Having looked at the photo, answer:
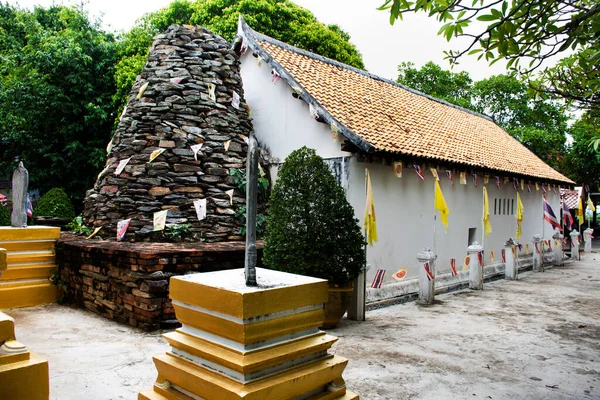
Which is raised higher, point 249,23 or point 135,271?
point 249,23

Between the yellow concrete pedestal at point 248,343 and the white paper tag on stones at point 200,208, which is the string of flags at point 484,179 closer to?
the white paper tag on stones at point 200,208

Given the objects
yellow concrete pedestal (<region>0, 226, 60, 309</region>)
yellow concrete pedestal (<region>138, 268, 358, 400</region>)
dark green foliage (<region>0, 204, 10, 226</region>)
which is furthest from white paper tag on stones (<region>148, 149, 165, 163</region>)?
dark green foliage (<region>0, 204, 10, 226</region>)

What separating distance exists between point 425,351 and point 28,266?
6823mm

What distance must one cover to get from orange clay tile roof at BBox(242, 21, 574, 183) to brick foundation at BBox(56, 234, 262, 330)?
3.34m

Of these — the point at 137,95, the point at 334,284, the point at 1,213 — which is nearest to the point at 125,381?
the point at 334,284

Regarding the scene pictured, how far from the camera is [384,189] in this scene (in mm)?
9383

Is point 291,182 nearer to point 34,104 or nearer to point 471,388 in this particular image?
point 471,388

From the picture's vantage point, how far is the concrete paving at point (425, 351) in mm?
4586

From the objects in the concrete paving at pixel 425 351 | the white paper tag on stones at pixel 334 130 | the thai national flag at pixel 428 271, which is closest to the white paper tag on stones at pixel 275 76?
the white paper tag on stones at pixel 334 130

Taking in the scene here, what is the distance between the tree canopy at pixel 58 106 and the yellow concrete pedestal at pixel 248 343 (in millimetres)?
15787

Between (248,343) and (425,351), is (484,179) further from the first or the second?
(248,343)

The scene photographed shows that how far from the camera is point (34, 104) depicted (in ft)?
52.5

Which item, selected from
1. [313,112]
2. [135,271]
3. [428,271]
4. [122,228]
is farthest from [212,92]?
[428,271]

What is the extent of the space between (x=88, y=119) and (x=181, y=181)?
10405 mm
